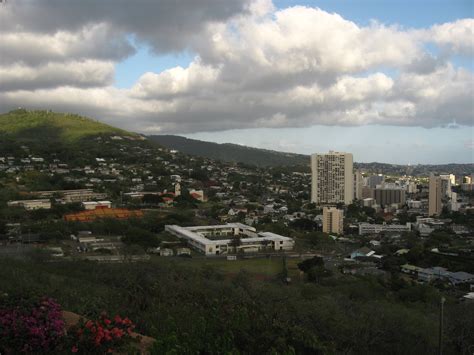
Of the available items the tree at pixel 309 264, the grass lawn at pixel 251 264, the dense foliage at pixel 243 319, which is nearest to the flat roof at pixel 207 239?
the grass lawn at pixel 251 264

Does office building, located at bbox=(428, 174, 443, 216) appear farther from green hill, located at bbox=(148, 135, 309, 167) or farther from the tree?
green hill, located at bbox=(148, 135, 309, 167)

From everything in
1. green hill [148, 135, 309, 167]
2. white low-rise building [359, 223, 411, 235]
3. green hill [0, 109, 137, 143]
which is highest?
green hill [0, 109, 137, 143]

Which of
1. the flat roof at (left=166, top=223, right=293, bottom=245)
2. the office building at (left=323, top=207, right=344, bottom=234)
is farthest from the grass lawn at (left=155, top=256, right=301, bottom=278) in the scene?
the office building at (left=323, top=207, right=344, bottom=234)

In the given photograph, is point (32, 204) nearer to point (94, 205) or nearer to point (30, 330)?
point (94, 205)

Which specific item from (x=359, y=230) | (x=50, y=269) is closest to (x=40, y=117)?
(x=359, y=230)

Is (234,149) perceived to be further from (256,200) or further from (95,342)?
(95,342)

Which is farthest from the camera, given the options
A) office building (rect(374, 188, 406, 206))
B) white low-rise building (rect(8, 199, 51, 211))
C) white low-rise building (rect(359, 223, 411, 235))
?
office building (rect(374, 188, 406, 206))
